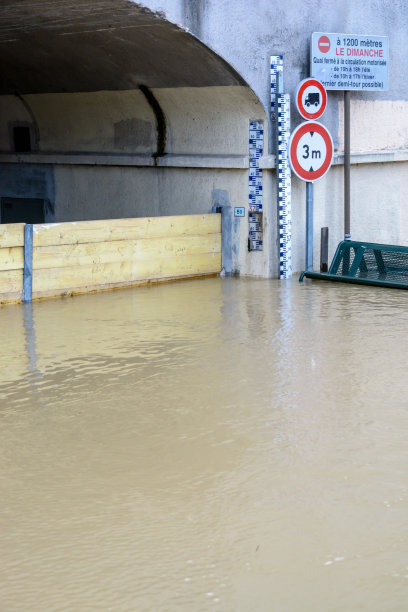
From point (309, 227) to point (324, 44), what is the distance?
2.12 meters

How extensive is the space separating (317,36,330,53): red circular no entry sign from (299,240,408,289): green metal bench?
88.0 inches

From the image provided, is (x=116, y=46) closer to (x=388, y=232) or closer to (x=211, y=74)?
(x=211, y=74)

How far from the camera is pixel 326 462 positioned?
4777 millimetres

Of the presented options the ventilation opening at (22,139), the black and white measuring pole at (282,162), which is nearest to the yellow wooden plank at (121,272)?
the black and white measuring pole at (282,162)

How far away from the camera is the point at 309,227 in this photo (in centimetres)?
1110

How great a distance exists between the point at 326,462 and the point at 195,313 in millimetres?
4257

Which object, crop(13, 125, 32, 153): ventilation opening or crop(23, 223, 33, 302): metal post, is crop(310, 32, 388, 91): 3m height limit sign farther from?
crop(13, 125, 32, 153): ventilation opening

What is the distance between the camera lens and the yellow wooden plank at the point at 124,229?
9625 mm

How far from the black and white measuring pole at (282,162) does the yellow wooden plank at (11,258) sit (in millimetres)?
3200

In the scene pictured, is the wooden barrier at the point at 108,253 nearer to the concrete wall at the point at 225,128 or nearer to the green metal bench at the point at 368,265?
the concrete wall at the point at 225,128

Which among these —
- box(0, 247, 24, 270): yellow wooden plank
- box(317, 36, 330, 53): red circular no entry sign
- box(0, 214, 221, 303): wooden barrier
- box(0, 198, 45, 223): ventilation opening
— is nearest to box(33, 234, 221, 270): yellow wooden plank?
box(0, 214, 221, 303): wooden barrier

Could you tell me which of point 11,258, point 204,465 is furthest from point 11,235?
point 204,465

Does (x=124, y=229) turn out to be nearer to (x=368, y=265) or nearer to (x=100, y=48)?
(x=100, y=48)

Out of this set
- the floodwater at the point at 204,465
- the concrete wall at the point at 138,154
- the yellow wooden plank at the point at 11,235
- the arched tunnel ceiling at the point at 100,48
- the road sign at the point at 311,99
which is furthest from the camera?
the concrete wall at the point at 138,154
